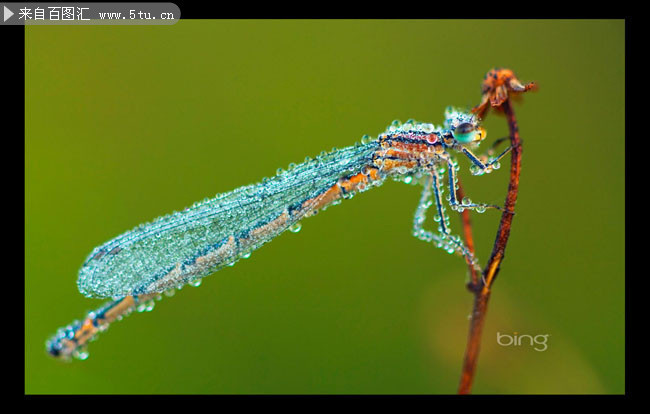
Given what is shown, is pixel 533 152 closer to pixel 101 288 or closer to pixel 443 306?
pixel 443 306

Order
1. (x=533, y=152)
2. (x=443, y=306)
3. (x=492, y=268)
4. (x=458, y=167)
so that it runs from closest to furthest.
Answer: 1. (x=492, y=268)
2. (x=458, y=167)
3. (x=443, y=306)
4. (x=533, y=152)

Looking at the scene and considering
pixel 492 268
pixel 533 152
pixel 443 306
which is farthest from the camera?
pixel 533 152

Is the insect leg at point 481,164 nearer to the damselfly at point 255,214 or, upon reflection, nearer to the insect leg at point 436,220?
the damselfly at point 255,214

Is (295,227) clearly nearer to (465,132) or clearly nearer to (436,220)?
(436,220)

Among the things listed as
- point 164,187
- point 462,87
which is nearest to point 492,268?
point 462,87

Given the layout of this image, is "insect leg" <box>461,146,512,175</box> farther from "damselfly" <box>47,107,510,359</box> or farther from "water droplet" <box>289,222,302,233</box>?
"water droplet" <box>289,222,302,233</box>

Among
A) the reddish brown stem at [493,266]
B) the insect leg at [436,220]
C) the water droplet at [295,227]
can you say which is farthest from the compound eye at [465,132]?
the water droplet at [295,227]
